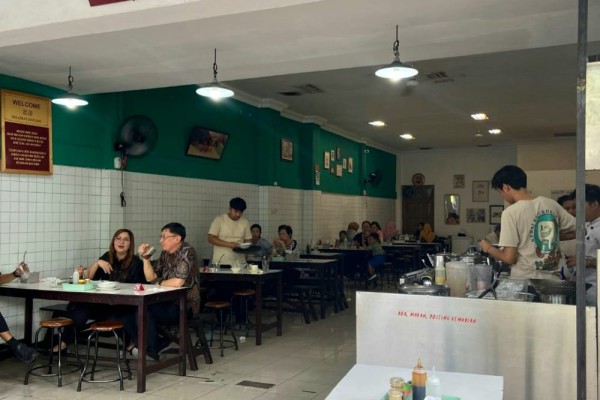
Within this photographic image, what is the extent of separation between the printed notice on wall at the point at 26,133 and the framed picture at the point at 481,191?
12.8 meters

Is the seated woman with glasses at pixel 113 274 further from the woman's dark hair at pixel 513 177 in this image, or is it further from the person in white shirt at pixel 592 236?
the person in white shirt at pixel 592 236

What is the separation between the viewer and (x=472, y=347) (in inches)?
122

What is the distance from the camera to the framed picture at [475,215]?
52.7 feet

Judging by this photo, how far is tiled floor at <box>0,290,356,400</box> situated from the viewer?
177 inches

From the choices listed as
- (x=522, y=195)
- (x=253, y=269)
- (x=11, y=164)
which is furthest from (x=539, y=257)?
(x=11, y=164)

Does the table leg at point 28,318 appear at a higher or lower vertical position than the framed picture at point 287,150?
lower

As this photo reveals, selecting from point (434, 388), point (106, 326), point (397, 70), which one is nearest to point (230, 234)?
point (106, 326)

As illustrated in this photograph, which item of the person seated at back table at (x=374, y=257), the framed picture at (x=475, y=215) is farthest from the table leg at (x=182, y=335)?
the framed picture at (x=475, y=215)

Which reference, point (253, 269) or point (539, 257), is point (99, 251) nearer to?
point (253, 269)

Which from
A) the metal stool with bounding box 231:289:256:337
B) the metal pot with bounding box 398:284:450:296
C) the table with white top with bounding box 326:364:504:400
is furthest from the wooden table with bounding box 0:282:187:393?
the table with white top with bounding box 326:364:504:400

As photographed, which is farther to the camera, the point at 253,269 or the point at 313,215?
the point at 313,215

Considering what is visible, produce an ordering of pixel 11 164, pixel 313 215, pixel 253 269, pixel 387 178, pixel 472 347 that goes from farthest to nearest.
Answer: pixel 387 178 < pixel 313 215 < pixel 253 269 < pixel 11 164 < pixel 472 347

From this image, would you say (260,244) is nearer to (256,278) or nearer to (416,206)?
(256,278)

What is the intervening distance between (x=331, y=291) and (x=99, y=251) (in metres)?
3.51
